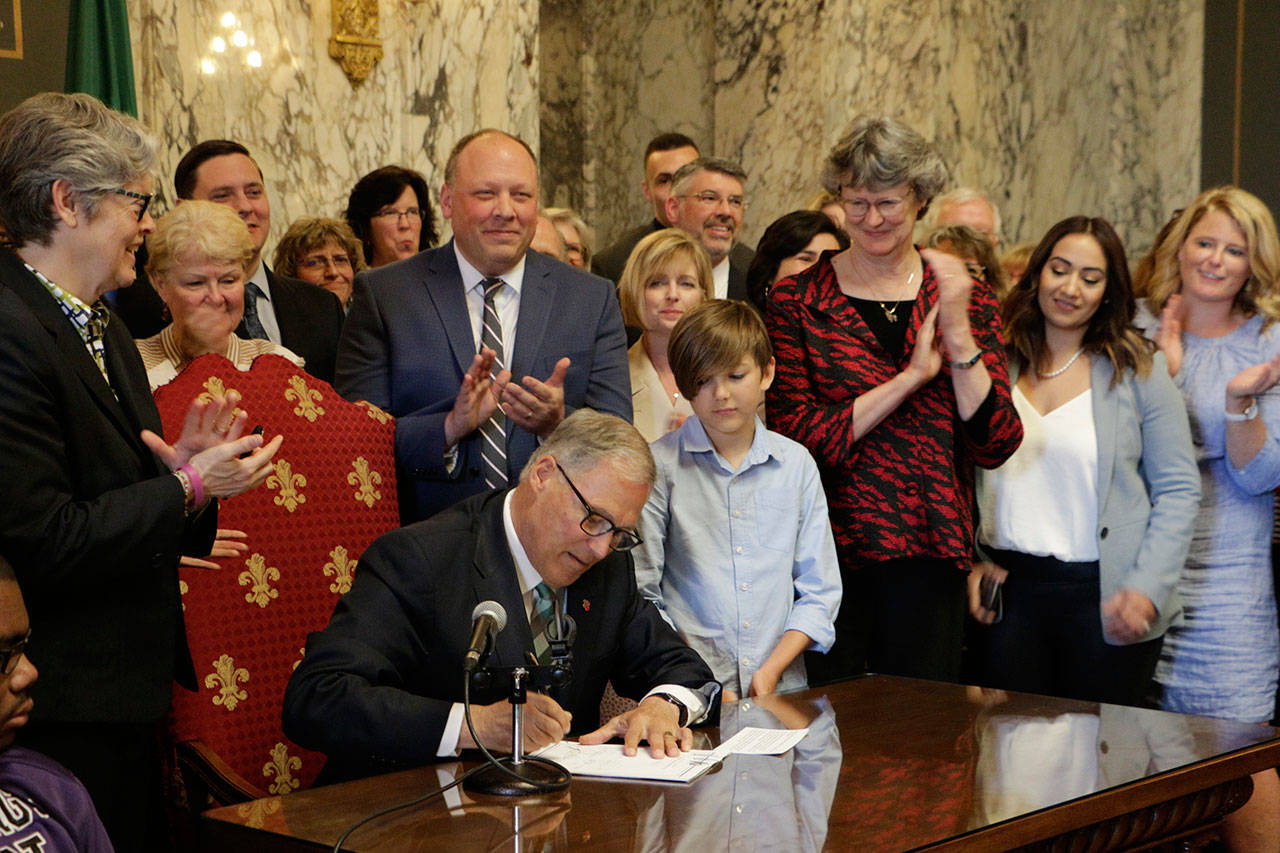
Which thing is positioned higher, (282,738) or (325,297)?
(325,297)

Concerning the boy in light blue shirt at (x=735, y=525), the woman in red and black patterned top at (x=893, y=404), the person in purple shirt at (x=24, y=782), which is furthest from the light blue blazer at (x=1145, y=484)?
the person in purple shirt at (x=24, y=782)

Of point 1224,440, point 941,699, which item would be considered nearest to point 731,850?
point 941,699

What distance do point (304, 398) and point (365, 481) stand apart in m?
0.21

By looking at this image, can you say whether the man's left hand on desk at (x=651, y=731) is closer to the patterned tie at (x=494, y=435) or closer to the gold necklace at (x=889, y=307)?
the patterned tie at (x=494, y=435)

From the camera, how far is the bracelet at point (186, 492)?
2406 millimetres

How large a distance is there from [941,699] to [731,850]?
1066 millimetres

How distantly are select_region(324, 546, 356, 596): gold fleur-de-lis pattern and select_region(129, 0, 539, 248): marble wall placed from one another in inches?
96.8

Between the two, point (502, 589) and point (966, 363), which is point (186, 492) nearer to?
point (502, 589)

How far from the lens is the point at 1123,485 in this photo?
12.4 feet

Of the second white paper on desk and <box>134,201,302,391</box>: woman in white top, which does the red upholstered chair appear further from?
the second white paper on desk

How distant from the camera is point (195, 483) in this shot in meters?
2.43

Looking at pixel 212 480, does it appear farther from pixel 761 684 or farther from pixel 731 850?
pixel 761 684

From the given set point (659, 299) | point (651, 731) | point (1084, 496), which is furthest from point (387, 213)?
point (651, 731)

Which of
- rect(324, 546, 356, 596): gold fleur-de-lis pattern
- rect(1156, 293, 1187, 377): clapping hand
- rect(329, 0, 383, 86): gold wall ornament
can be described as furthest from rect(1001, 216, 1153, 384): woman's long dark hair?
rect(329, 0, 383, 86): gold wall ornament
